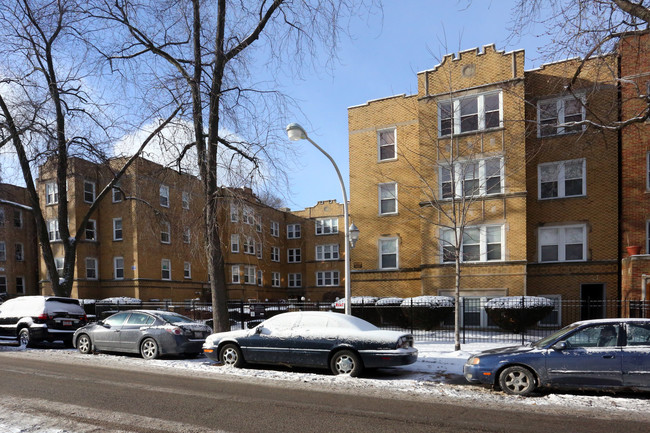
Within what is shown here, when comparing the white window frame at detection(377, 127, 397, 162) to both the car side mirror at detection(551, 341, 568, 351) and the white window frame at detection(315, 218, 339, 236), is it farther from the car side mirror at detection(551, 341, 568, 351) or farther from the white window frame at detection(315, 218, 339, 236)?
the white window frame at detection(315, 218, 339, 236)

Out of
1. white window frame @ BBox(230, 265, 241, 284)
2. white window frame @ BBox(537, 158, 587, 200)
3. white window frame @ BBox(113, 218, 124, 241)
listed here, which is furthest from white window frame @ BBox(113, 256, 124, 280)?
white window frame @ BBox(537, 158, 587, 200)

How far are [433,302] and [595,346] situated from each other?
11.0 meters

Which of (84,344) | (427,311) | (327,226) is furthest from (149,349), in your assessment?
(327,226)

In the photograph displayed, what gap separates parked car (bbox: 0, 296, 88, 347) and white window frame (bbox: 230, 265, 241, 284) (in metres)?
22.7

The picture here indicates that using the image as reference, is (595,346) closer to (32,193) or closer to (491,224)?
(491,224)

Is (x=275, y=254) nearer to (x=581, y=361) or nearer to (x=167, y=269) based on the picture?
(x=167, y=269)

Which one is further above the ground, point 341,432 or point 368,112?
point 368,112

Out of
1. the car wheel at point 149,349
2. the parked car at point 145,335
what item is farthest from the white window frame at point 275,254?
the car wheel at point 149,349

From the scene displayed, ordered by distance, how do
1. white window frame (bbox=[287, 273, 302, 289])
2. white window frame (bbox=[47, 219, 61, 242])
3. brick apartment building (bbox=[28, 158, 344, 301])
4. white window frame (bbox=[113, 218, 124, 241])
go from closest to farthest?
brick apartment building (bbox=[28, 158, 344, 301])
white window frame (bbox=[113, 218, 124, 241])
white window frame (bbox=[47, 219, 61, 242])
white window frame (bbox=[287, 273, 302, 289])

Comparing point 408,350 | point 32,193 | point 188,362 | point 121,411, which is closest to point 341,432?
point 121,411

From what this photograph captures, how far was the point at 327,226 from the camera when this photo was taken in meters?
45.4

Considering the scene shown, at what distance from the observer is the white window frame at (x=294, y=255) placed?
157ft

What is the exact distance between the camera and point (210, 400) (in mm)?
7746

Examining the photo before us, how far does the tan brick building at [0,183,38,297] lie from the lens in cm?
3534
